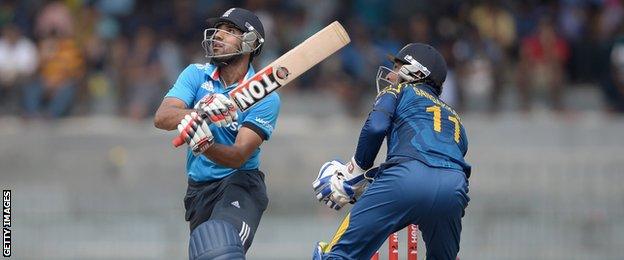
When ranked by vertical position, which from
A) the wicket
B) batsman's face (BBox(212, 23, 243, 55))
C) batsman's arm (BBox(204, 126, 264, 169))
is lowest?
the wicket

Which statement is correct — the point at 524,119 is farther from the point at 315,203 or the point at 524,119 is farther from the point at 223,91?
the point at 223,91

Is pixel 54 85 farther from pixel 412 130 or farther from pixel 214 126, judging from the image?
pixel 412 130

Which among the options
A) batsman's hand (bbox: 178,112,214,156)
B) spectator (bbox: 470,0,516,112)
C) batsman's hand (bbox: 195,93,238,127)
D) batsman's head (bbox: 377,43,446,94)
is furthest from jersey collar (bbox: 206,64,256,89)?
spectator (bbox: 470,0,516,112)

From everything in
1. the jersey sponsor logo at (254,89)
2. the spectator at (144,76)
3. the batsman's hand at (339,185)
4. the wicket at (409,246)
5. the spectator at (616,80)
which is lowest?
the wicket at (409,246)

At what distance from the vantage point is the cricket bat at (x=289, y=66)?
825cm

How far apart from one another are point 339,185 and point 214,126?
2.66 feet

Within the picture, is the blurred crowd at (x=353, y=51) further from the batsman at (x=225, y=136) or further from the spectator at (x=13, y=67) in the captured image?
the batsman at (x=225, y=136)

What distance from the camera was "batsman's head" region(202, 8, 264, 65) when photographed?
8.52 meters

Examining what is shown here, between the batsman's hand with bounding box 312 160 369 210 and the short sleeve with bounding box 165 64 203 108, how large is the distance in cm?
90

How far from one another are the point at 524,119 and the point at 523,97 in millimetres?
392

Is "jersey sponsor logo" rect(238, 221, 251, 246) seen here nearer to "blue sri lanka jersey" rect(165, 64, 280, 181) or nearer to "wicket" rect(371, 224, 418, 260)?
"blue sri lanka jersey" rect(165, 64, 280, 181)

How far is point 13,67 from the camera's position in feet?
55.5

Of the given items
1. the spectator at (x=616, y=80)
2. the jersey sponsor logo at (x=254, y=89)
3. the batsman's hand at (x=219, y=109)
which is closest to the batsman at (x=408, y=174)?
the jersey sponsor logo at (x=254, y=89)

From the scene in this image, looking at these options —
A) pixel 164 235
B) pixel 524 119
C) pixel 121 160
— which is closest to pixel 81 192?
pixel 121 160
